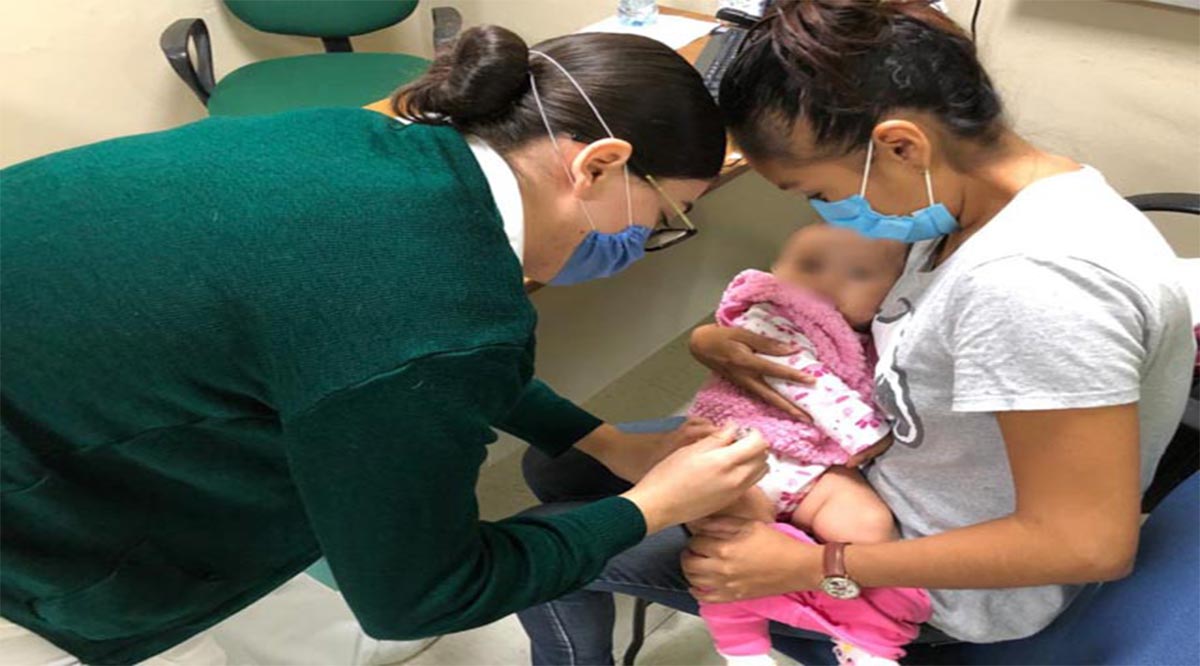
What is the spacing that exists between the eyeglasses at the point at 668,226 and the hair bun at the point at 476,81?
17cm

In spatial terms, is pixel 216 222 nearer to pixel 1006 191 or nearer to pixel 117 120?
pixel 1006 191

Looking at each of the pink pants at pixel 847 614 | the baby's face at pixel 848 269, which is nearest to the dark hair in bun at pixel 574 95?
the baby's face at pixel 848 269

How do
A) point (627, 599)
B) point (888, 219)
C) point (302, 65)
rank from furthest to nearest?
1. point (302, 65)
2. point (627, 599)
3. point (888, 219)

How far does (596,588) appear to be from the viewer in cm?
130

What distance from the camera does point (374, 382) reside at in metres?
0.76

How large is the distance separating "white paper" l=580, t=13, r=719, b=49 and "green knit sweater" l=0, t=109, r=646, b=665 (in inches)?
57.0

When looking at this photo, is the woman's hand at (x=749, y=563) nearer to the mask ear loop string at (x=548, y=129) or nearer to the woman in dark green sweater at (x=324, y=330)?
the woman in dark green sweater at (x=324, y=330)

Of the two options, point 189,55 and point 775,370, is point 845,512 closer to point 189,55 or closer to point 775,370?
point 775,370

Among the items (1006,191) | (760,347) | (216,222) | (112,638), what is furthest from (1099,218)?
(112,638)

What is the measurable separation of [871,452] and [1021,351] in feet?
1.25

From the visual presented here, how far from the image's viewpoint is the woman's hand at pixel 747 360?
129 cm

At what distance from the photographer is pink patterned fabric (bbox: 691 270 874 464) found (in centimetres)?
123

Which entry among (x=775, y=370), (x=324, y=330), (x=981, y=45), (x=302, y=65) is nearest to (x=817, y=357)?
(x=775, y=370)

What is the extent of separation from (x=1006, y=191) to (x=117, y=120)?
2.67m
